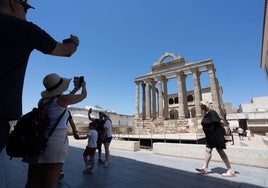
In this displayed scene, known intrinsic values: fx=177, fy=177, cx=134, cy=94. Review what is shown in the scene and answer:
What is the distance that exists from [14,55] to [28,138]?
80 cm

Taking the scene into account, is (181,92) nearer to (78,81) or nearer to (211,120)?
(211,120)

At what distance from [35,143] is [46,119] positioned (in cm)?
25

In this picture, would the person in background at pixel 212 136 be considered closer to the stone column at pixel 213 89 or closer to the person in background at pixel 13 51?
the person in background at pixel 13 51

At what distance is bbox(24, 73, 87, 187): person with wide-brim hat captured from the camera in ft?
5.90

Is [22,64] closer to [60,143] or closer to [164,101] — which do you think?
[60,143]

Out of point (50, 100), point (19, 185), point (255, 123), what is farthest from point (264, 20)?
point (255, 123)

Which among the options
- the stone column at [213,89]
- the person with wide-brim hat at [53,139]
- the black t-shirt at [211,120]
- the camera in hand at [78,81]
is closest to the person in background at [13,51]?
the person with wide-brim hat at [53,139]

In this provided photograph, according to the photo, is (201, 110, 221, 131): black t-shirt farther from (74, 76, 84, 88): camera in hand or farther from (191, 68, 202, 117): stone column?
(191, 68, 202, 117): stone column

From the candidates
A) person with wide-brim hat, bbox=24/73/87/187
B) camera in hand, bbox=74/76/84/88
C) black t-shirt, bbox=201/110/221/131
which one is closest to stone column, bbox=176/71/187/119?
black t-shirt, bbox=201/110/221/131

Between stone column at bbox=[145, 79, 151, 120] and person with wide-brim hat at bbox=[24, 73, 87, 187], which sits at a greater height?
stone column at bbox=[145, 79, 151, 120]

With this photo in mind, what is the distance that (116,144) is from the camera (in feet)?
35.5

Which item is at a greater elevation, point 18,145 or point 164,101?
point 164,101

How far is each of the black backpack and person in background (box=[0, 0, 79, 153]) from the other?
0.95 feet

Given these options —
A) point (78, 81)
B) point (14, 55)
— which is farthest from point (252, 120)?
point (14, 55)
